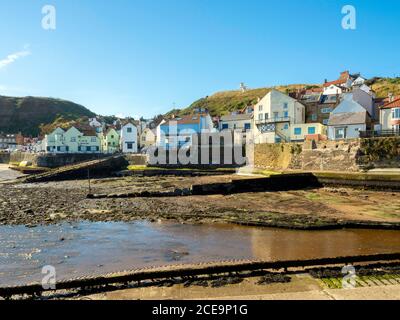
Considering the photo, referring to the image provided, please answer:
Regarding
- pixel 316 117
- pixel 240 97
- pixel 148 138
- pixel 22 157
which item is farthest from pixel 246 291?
Answer: pixel 240 97

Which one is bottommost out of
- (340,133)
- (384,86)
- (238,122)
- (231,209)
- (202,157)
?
(231,209)

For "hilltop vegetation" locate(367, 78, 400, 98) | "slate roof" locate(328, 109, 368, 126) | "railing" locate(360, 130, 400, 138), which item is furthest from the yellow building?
"hilltop vegetation" locate(367, 78, 400, 98)

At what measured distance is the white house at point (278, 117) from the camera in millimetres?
54438

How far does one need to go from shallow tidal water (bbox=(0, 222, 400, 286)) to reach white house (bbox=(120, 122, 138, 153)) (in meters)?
62.1

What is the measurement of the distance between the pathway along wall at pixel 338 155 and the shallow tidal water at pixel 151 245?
855 inches

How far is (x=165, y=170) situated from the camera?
50.4 meters

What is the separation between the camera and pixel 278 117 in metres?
55.4

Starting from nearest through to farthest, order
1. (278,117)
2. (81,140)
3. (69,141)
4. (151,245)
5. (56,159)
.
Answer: (151,245), (278,117), (56,159), (69,141), (81,140)

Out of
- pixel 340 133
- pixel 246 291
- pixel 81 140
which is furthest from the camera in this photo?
pixel 81 140

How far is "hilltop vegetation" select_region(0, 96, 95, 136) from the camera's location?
15700 cm

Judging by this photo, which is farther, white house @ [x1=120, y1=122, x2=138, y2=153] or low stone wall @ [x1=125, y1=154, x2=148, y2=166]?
white house @ [x1=120, y1=122, x2=138, y2=153]

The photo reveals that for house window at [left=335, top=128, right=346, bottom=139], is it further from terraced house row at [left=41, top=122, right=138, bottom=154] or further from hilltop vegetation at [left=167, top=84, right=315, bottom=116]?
hilltop vegetation at [left=167, top=84, right=315, bottom=116]

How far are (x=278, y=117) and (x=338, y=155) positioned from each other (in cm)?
1817

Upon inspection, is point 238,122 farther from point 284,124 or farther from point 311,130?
point 311,130
